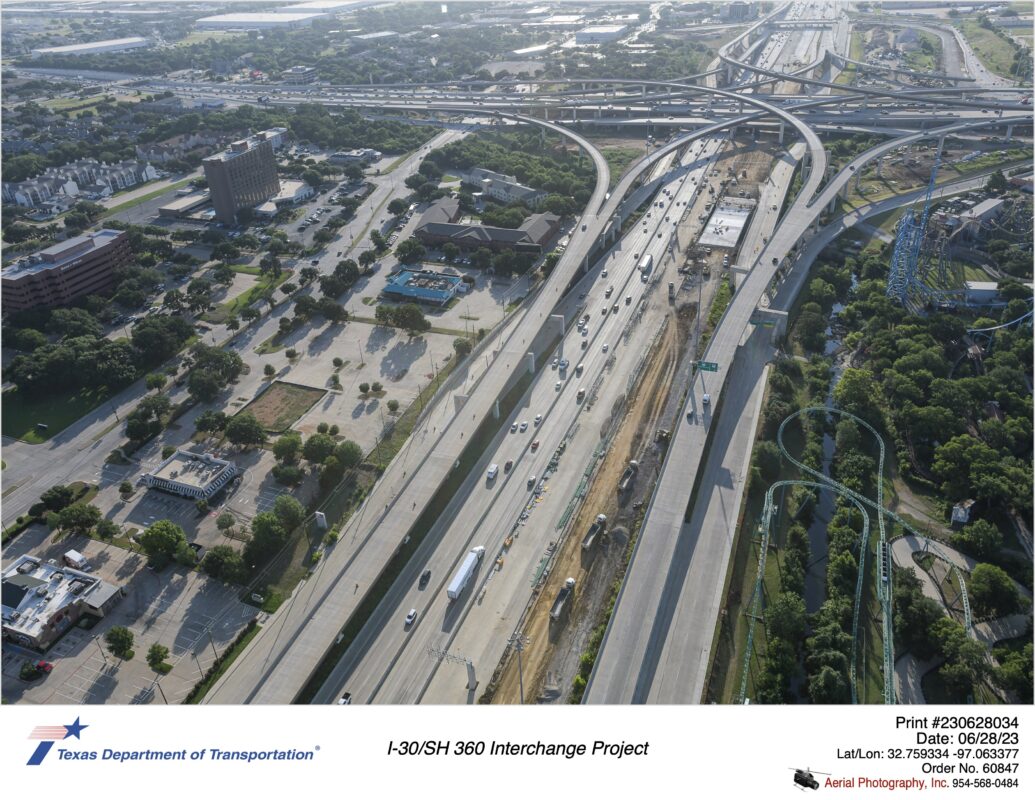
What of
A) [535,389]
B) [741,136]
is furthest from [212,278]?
[741,136]

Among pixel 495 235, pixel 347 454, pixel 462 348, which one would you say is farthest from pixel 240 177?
pixel 347 454

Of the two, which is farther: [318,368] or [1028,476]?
[318,368]

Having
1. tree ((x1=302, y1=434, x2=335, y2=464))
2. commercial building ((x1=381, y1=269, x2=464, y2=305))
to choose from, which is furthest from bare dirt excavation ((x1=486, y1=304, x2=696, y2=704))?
commercial building ((x1=381, y1=269, x2=464, y2=305))

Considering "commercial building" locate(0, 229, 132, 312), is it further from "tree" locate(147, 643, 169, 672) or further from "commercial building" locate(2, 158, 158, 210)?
"tree" locate(147, 643, 169, 672)

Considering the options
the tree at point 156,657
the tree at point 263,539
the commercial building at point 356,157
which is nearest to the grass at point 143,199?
the commercial building at point 356,157

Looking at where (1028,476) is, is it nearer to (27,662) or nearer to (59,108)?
(27,662)
